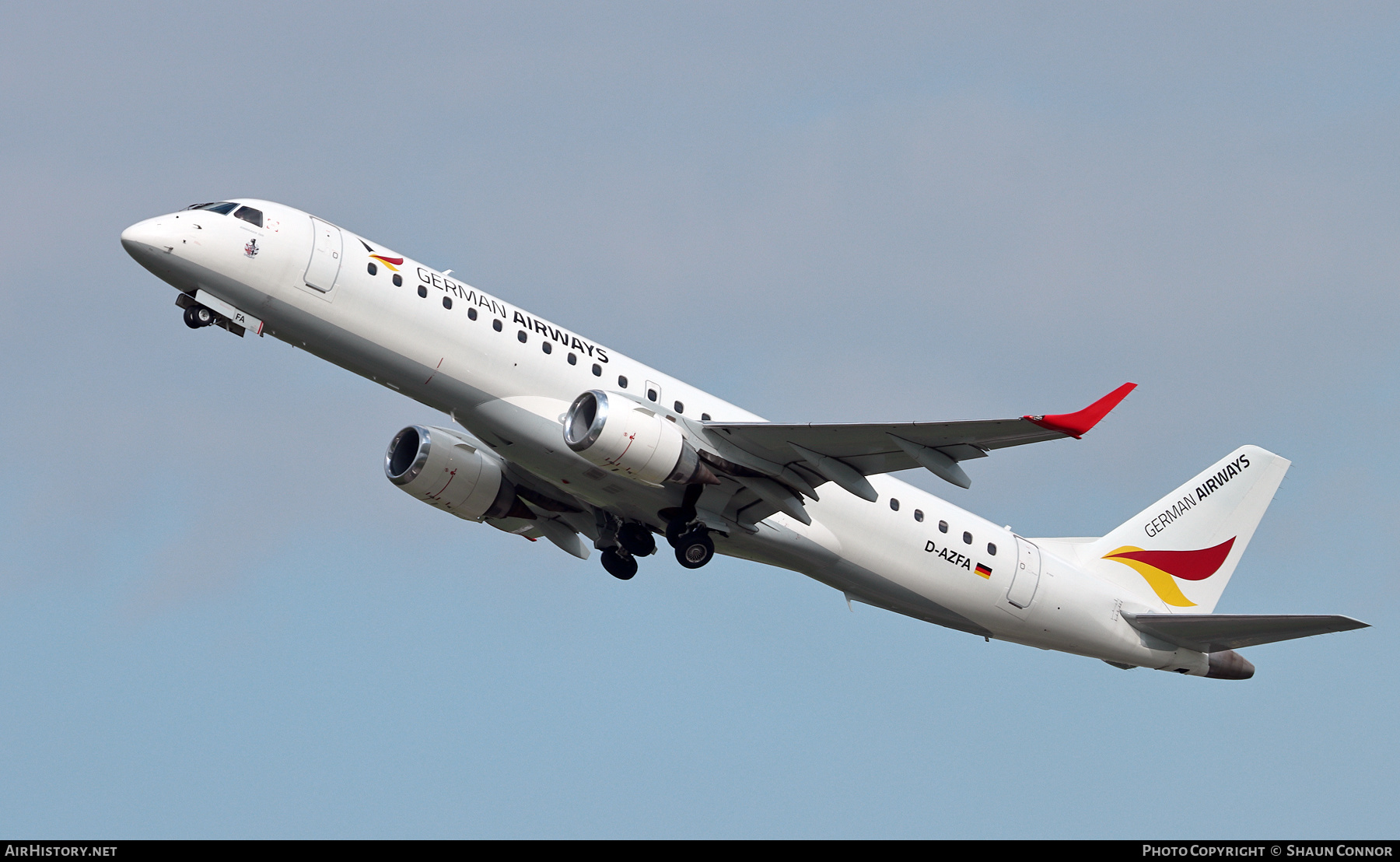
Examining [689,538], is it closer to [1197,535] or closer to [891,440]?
[891,440]

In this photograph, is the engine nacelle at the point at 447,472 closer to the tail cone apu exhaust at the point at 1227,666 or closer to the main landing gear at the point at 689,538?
the main landing gear at the point at 689,538

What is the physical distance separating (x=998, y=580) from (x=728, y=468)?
26.0 ft

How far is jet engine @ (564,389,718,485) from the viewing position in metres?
30.1

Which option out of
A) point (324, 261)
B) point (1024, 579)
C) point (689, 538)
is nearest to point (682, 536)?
point (689, 538)

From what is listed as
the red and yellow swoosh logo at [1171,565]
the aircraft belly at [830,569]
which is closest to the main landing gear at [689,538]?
the aircraft belly at [830,569]

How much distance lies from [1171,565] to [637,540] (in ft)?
47.7

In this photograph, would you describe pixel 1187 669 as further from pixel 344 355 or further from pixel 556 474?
pixel 344 355

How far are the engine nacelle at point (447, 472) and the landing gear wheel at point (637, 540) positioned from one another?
3.00m

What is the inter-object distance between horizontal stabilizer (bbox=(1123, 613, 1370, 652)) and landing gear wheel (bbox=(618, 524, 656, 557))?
11.9 m

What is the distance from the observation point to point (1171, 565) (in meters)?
39.9

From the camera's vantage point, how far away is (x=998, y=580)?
35781mm

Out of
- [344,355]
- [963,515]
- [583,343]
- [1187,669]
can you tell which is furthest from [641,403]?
[1187,669]

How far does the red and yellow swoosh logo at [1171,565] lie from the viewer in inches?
1550
